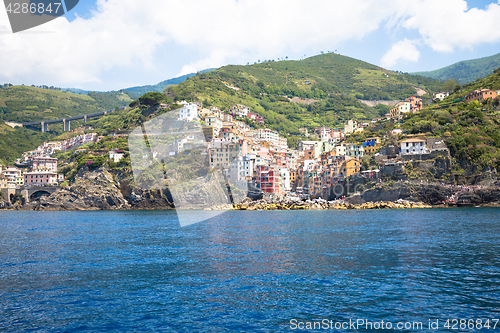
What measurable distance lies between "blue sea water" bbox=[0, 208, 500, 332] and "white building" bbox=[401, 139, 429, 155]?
163ft

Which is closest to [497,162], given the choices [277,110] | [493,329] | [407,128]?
[407,128]

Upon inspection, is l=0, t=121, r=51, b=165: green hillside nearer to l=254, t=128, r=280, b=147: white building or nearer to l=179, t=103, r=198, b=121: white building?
l=179, t=103, r=198, b=121: white building

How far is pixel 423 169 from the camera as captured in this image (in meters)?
64.6

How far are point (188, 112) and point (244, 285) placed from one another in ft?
284

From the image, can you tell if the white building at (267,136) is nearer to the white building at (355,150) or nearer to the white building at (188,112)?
the white building at (188,112)

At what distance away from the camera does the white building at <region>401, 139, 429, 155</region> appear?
67.6 metres

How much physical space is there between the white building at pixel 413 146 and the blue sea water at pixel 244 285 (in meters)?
49.7

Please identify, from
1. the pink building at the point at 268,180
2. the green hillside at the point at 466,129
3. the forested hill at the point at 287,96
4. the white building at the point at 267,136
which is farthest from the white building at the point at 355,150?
the forested hill at the point at 287,96

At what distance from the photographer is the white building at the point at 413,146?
222ft

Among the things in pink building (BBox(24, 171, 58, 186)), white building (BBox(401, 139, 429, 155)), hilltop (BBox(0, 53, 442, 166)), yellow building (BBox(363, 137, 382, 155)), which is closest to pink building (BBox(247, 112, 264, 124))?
hilltop (BBox(0, 53, 442, 166))

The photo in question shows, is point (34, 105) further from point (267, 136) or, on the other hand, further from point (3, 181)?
point (267, 136)

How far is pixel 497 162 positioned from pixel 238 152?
47.2 m

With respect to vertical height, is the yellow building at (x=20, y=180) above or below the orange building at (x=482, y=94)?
below
